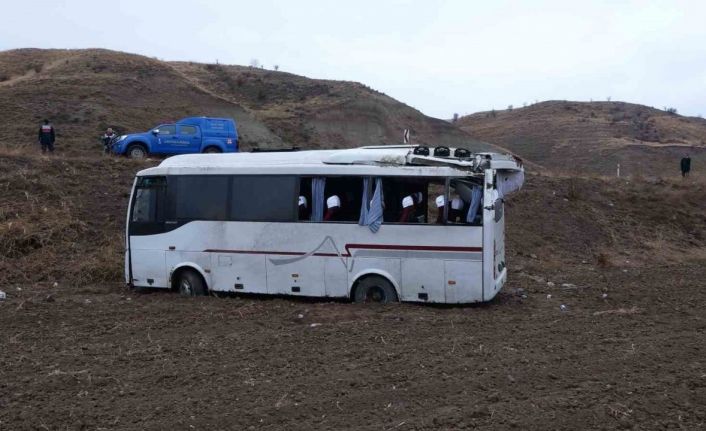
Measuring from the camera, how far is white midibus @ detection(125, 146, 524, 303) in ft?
35.3

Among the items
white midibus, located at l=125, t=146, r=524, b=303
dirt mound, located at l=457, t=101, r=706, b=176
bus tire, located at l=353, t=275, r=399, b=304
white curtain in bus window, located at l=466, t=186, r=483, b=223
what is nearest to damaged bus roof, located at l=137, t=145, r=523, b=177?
white midibus, located at l=125, t=146, r=524, b=303

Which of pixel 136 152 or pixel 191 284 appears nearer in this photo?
pixel 191 284

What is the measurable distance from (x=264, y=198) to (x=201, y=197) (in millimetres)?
1239

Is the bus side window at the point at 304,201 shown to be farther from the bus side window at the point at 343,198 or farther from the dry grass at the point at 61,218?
the dry grass at the point at 61,218

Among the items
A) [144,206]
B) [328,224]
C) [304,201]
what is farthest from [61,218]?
[328,224]

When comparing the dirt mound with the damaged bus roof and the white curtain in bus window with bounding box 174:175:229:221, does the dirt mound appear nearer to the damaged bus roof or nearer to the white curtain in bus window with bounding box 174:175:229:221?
the damaged bus roof

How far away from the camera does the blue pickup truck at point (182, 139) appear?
88.1 ft

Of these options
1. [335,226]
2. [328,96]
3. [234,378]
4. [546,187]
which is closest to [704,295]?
[335,226]

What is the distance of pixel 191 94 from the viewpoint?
45.8 meters

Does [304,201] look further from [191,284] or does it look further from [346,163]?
[191,284]

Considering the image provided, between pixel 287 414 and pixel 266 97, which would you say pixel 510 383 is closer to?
pixel 287 414

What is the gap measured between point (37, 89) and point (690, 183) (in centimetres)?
3521

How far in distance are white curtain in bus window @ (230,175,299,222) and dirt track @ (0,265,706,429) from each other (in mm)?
1444

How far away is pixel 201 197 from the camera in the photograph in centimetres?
1221
